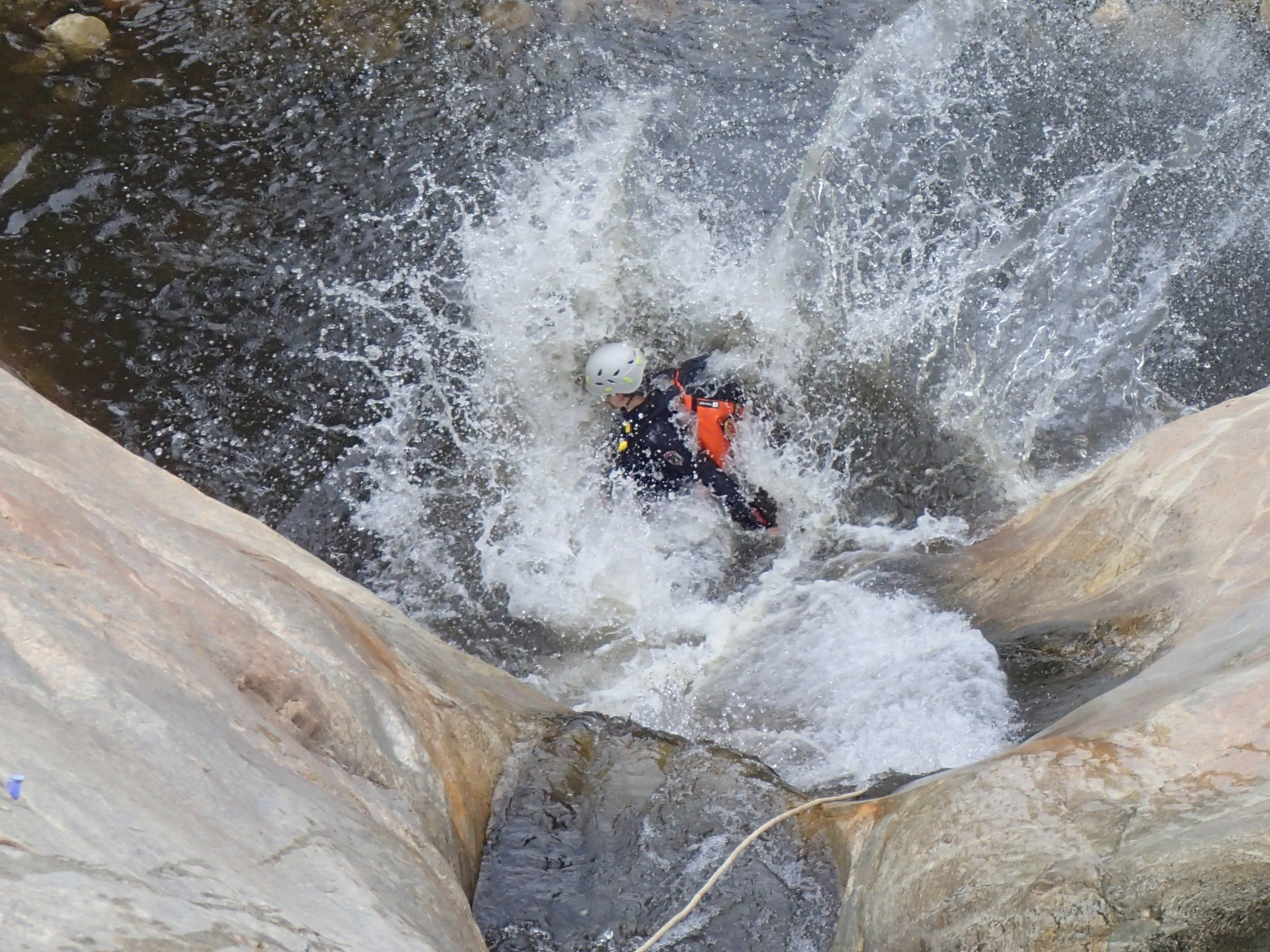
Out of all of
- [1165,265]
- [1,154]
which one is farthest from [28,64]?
[1165,265]

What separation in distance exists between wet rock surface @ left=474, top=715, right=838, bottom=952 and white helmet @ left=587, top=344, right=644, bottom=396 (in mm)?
2923

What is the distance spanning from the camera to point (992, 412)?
634cm

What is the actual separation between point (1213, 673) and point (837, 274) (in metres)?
4.74

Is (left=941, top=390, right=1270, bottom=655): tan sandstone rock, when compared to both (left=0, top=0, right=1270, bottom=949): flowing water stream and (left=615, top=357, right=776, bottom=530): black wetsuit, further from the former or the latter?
(left=615, top=357, right=776, bottom=530): black wetsuit

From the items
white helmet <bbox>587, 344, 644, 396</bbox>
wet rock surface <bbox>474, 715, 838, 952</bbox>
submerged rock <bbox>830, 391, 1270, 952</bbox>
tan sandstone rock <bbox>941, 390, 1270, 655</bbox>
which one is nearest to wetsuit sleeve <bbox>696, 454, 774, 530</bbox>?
white helmet <bbox>587, 344, 644, 396</bbox>

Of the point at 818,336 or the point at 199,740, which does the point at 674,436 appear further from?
the point at 199,740

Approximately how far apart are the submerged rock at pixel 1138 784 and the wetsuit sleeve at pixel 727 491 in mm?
2104

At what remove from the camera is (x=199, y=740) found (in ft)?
7.51

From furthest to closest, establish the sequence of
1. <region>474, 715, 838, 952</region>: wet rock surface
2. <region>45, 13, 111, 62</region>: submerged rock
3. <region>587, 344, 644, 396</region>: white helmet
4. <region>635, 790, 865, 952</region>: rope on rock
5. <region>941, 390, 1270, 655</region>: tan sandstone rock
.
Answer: <region>45, 13, 111, 62</region>: submerged rock, <region>587, 344, 644, 396</region>: white helmet, <region>941, 390, 1270, 655</region>: tan sandstone rock, <region>474, 715, 838, 952</region>: wet rock surface, <region>635, 790, 865, 952</region>: rope on rock

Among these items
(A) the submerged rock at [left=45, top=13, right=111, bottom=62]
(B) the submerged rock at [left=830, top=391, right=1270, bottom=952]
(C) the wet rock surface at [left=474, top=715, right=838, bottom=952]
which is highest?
(A) the submerged rock at [left=45, top=13, right=111, bottom=62]

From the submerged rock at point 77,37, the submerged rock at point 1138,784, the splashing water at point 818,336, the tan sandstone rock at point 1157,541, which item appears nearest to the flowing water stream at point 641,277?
the splashing water at point 818,336

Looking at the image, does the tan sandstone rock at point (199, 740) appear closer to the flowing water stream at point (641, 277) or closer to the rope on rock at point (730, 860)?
the rope on rock at point (730, 860)

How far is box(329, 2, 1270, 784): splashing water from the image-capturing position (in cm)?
571

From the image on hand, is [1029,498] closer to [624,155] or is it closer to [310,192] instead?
[624,155]
